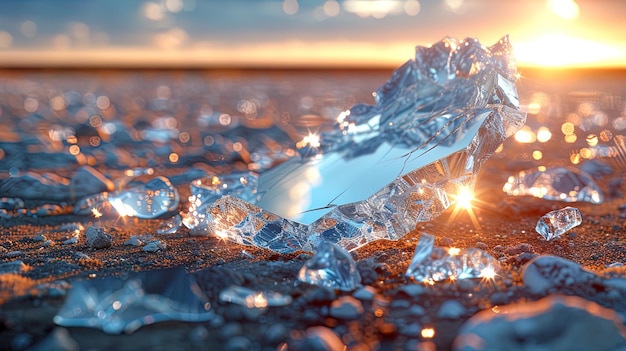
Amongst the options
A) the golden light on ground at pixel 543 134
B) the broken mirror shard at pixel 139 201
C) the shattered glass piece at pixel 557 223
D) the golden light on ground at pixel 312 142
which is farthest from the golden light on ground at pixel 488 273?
the golden light on ground at pixel 543 134

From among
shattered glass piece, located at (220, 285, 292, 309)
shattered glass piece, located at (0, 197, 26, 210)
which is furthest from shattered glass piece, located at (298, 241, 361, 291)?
shattered glass piece, located at (0, 197, 26, 210)

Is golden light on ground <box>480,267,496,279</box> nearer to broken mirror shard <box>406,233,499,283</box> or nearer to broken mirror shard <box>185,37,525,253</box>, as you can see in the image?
broken mirror shard <box>406,233,499,283</box>

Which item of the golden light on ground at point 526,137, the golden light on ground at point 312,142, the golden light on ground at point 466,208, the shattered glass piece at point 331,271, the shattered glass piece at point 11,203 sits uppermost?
the golden light on ground at point 526,137

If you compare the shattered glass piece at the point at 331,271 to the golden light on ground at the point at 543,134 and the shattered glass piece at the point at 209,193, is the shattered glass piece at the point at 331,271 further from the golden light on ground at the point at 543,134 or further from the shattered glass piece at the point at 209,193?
the golden light on ground at the point at 543,134

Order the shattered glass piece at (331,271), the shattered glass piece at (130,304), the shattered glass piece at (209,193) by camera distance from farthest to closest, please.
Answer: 1. the shattered glass piece at (209,193)
2. the shattered glass piece at (331,271)
3. the shattered glass piece at (130,304)

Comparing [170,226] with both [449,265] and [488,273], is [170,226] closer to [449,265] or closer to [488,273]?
[449,265]
